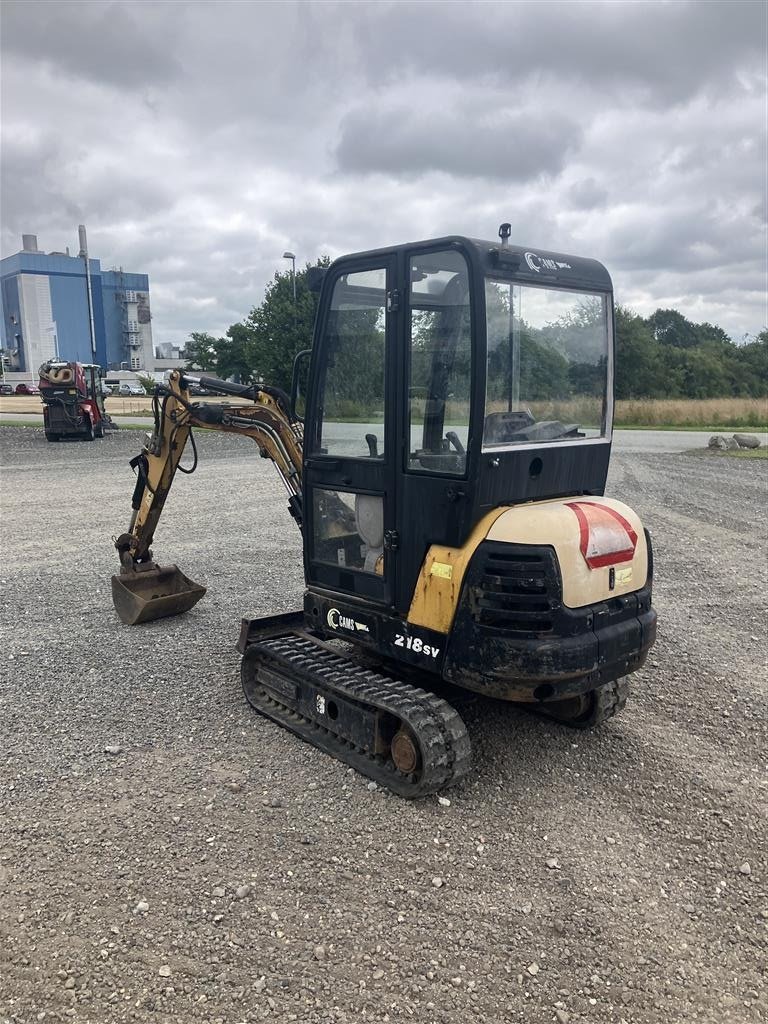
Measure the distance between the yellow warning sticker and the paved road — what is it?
59.3ft

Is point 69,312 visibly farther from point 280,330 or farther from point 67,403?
point 67,403

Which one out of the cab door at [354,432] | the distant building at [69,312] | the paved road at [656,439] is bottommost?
the paved road at [656,439]

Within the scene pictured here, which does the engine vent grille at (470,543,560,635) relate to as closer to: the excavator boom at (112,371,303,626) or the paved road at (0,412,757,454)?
the excavator boom at (112,371,303,626)

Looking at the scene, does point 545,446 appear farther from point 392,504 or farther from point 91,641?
point 91,641

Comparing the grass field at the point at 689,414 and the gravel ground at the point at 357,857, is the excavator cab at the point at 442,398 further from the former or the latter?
the grass field at the point at 689,414

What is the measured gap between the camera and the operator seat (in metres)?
4.64

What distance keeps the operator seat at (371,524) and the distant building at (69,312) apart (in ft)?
289

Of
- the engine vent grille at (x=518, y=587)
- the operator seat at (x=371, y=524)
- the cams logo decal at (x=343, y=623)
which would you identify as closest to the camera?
the engine vent grille at (x=518, y=587)

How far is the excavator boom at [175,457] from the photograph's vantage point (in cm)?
599

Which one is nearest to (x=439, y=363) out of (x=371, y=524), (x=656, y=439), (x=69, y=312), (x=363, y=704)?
(x=371, y=524)

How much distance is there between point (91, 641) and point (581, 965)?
16.1 ft

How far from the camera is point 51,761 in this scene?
185 inches

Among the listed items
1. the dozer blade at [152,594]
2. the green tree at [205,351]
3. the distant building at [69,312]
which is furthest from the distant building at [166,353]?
the dozer blade at [152,594]

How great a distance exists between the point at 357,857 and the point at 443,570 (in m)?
1.50
